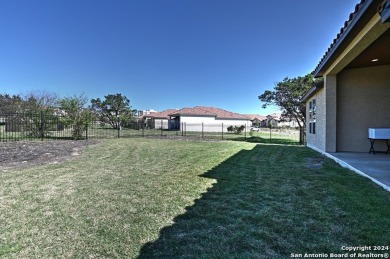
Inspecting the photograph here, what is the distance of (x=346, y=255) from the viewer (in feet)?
6.07

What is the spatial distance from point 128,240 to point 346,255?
1938 mm

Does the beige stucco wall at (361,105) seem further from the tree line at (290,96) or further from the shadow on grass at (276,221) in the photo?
the tree line at (290,96)

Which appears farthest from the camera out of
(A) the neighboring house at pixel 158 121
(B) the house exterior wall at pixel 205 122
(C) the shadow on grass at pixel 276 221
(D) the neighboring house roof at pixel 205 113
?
(A) the neighboring house at pixel 158 121

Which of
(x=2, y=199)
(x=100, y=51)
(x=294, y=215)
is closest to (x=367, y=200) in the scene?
(x=294, y=215)

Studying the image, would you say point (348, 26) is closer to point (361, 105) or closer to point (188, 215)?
point (361, 105)

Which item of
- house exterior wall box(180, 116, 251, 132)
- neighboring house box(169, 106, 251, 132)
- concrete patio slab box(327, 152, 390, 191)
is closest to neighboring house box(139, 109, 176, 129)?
neighboring house box(169, 106, 251, 132)

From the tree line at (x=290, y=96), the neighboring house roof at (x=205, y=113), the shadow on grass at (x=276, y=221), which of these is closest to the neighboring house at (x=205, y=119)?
the neighboring house roof at (x=205, y=113)

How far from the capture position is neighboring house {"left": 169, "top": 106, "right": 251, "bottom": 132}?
34.6 meters

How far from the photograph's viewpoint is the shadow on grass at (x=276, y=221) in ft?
6.50

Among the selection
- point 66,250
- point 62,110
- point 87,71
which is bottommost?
point 66,250

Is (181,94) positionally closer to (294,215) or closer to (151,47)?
(151,47)

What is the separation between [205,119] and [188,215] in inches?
1324

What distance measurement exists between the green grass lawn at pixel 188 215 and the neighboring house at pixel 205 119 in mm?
28323

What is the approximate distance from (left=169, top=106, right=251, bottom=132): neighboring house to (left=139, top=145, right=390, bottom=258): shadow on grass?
1135 inches
